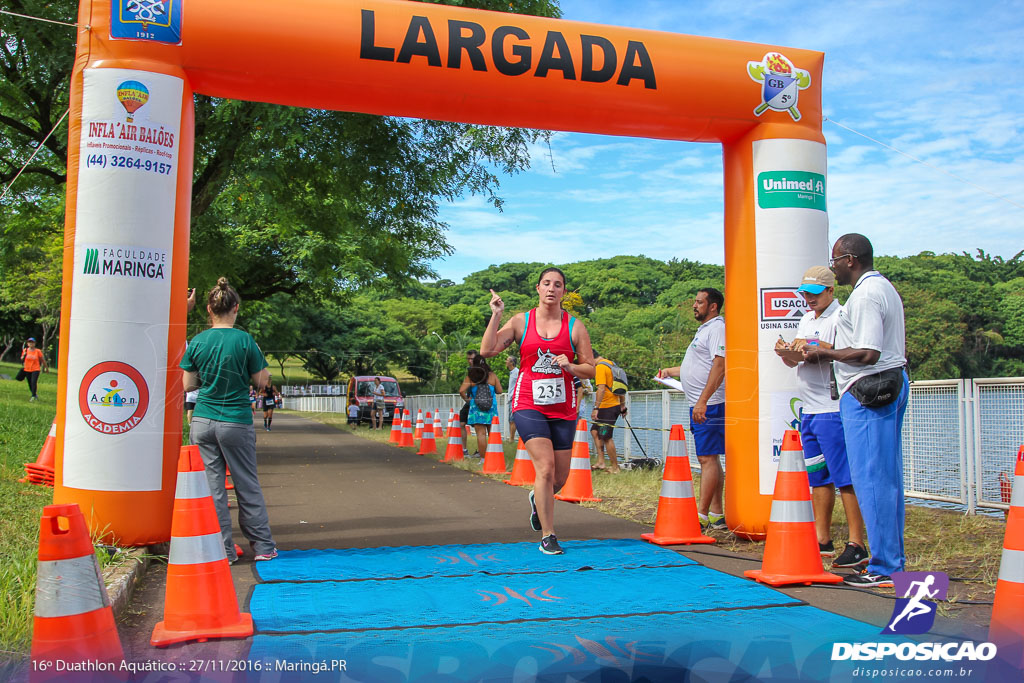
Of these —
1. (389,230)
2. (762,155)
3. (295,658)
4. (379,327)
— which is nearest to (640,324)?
A: (379,327)

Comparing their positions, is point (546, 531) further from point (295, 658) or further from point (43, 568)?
point (43, 568)

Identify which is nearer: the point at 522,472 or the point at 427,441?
the point at 522,472

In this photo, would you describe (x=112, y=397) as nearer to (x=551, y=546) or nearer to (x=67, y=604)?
(x=67, y=604)

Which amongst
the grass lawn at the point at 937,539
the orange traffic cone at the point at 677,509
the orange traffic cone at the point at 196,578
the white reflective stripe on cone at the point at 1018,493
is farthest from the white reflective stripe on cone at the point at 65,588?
the orange traffic cone at the point at 677,509

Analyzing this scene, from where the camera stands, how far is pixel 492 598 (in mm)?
4617

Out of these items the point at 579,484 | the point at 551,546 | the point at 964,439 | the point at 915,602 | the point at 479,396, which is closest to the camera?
the point at 915,602

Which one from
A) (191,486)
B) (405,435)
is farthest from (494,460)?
(191,486)

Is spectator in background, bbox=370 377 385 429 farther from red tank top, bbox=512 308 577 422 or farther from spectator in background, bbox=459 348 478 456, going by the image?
red tank top, bbox=512 308 577 422

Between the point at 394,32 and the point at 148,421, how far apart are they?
3266 millimetres

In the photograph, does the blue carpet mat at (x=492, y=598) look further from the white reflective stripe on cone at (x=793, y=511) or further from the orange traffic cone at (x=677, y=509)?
the orange traffic cone at (x=677, y=509)

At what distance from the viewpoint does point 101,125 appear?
5648 mm

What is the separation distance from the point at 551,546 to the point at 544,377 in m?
1.21

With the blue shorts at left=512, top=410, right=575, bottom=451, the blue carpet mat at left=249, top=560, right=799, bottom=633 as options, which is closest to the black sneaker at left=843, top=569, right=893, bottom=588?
the blue carpet mat at left=249, top=560, right=799, bottom=633

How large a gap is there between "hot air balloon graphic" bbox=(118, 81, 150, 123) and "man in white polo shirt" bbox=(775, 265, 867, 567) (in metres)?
4.68
